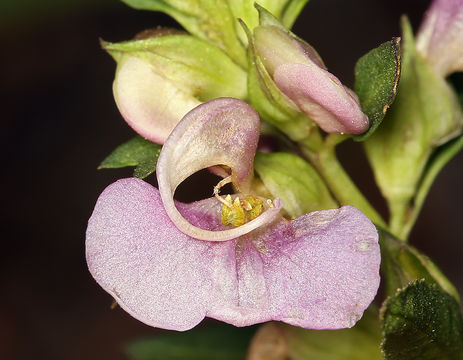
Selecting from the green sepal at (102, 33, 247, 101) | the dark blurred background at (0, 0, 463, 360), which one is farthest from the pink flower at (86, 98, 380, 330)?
the dark blurred background at (0, 0, 463, 360)

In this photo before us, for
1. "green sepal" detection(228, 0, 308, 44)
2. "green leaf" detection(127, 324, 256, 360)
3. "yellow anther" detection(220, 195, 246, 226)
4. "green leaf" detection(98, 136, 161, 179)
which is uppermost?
"green sepal" detection(228, 0, 308, 44)

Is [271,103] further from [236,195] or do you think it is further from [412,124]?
[412,124]

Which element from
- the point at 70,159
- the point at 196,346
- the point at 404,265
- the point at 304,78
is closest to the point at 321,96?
the point at 304,78

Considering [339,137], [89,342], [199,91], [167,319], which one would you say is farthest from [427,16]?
[89,342]

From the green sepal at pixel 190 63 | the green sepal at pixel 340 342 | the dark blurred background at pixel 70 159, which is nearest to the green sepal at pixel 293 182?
the green sepal at pixel 190 63

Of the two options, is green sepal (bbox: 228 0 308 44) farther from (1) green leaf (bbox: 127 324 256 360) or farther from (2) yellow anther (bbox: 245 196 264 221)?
(1) green leaf (bbox: 127 324 256 360)

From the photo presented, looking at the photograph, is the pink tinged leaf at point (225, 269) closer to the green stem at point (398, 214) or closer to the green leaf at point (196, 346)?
the green stem at point (398, 214)
